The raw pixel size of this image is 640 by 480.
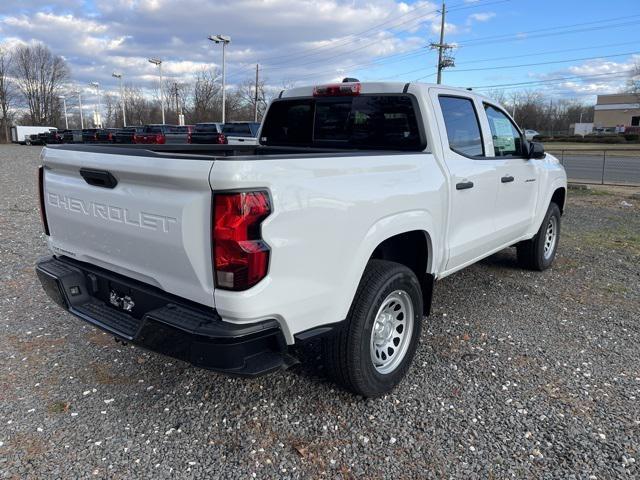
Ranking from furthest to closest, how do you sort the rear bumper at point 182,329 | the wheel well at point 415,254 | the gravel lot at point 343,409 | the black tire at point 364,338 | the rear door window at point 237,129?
the rear door window at point 237,129 < the wheel well at point 415,254 < the black tire at point 364,338 < the gravel lot at point 343,409 < the rear bumper at point 182,329

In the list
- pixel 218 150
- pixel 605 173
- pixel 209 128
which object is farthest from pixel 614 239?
pixel 209 128

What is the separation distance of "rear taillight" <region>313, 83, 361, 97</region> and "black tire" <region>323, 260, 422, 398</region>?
5.35 feet

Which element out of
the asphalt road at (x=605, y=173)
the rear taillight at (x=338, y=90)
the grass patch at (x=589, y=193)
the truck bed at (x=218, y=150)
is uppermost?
the rear taillight at (x=338, y=90)

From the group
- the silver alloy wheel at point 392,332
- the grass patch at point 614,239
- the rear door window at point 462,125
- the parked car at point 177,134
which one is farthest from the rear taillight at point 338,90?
the parked car at point 177,134

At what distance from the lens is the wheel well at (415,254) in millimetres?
3541

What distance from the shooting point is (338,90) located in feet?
13.8

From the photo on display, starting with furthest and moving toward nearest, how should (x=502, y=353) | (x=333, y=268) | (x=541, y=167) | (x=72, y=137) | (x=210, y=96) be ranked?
(x=210, y=96)
(x=72, y=137)
(x=541, y=167)
(x=502, y=353)
(x=333, y=268)

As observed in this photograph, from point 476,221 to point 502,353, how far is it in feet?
3.57

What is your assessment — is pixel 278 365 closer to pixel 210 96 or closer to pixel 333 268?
pixel 333 268

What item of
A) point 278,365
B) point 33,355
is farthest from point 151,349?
point 33,355

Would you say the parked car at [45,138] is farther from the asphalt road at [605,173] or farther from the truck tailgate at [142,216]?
the truck tailgate at [142,216]

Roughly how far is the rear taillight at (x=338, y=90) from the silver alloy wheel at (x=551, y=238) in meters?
3.39

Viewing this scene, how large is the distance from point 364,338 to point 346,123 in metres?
2.01

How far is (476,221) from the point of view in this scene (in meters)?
4.22
